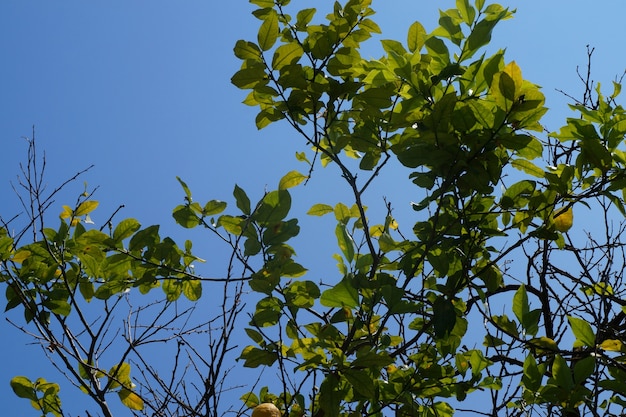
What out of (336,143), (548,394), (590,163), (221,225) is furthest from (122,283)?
(590,163)

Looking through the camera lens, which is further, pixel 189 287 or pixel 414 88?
pixel 189 287

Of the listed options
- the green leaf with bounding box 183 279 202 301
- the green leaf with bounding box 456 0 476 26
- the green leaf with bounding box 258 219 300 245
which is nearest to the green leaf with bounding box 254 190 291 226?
the green leaf with bounding box 258 219 300 245

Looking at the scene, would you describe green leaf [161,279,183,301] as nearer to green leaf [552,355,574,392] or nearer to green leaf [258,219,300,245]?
green leaf [258,219,300,245]

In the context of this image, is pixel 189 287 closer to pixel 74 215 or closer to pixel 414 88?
pixel 74 215

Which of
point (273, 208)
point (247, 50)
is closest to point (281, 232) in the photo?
point (273, 208)

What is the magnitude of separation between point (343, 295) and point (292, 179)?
57 cm

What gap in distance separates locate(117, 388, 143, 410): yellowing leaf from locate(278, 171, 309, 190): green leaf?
845 mm

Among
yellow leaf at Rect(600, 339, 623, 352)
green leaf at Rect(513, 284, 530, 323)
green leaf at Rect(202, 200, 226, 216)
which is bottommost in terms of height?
yellow leaf at Rect(600, 339, 623, 352)

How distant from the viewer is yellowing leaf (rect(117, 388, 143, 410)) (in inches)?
81.4

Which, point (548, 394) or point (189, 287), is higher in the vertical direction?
point (189, 287)

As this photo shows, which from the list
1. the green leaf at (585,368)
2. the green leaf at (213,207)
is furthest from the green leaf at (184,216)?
the green leaf at (585,368)

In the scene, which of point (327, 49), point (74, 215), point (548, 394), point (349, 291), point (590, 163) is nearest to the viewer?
point (349, 291)

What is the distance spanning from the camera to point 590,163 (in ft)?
5.45

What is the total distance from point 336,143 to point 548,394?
0.87 meters
